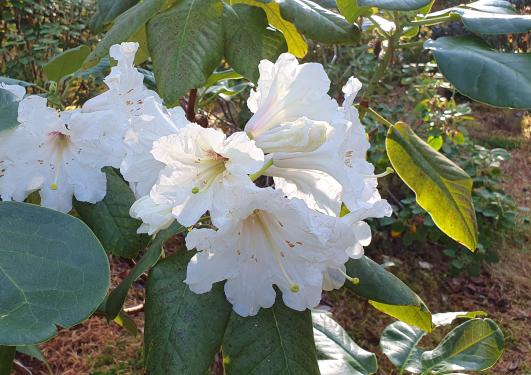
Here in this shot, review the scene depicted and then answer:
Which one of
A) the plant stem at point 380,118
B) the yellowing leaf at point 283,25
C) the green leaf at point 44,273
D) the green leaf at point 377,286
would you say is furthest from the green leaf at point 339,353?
the green leaf at point 44,273

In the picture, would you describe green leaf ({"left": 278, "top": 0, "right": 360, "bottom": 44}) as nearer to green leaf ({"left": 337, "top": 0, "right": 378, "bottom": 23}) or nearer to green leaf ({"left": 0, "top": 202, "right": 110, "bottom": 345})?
green leaf ({"left": 337, "top": 0, "right": 378, "bottom": 23})

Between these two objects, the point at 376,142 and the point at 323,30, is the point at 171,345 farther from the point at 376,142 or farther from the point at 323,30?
the point at 376,142

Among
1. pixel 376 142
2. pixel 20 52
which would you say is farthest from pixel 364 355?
pixel 20 52

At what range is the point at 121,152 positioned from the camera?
31.2 inches

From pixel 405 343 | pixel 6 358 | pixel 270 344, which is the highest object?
pixel 270 344

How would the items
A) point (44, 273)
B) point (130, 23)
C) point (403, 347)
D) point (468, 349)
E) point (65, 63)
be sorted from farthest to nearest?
point (403, 347) → point (468, 349) → point (65, 63) → point (130, 23) → point (44, 273)

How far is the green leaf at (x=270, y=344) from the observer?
76 centimetres

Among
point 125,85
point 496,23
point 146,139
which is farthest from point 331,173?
point 496,23

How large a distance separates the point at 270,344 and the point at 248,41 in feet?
1.54

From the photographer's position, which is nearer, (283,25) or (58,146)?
(58,146)

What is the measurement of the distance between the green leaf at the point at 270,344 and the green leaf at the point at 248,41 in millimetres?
370

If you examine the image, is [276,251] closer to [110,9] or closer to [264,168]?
[264,168]

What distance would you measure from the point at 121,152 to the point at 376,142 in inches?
113

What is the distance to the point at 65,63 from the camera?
1085mm
